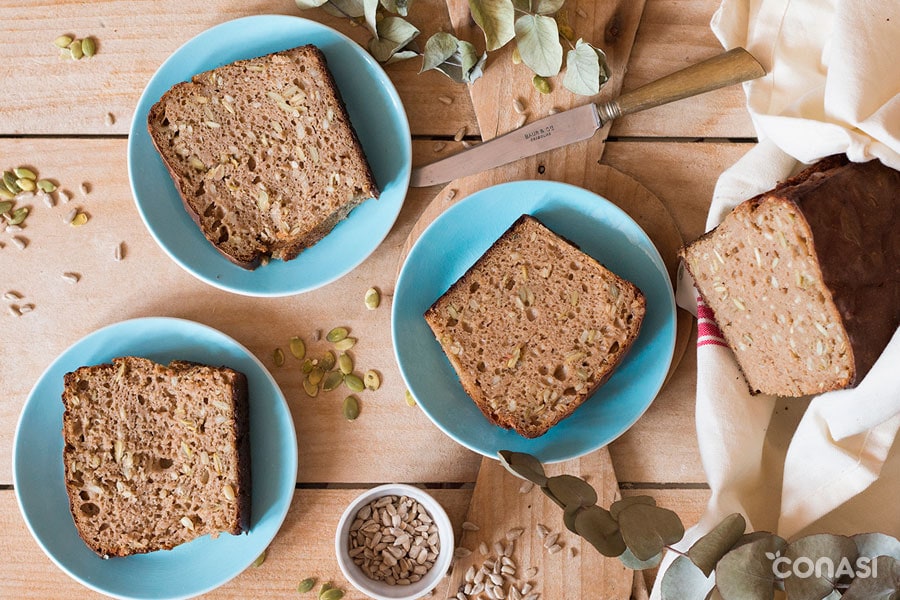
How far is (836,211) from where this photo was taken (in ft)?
4.98

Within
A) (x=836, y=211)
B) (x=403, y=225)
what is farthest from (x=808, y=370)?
(x=403, y=225)

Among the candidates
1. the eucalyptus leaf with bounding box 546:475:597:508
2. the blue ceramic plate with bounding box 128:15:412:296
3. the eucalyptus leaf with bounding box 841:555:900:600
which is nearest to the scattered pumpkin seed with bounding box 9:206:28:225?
the blue ceramic plate with bounding box 128:15:412:296

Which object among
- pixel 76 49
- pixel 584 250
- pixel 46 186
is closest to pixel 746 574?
pixel 584 250

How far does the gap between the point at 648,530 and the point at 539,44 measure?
1129 mm

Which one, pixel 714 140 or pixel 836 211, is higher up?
pixel 836 211

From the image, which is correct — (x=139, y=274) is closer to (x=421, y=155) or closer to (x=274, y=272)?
(x=274, y=272)

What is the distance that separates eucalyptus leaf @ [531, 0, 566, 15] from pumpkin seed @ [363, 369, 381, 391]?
99 centimetres

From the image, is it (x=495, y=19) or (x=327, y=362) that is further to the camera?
(x=327, y=362)

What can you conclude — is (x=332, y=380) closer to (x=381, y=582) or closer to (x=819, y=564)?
(x=381, y=582)

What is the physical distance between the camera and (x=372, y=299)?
194 centimetres

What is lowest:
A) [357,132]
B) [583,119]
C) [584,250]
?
[584,250]

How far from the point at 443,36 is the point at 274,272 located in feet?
2.34

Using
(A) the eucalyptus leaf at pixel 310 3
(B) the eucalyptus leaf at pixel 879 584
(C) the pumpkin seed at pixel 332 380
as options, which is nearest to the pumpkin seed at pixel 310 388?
(C) the pumpkin seed at pixel 332 380

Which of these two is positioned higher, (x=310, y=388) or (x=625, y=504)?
(x=625, y=504)
